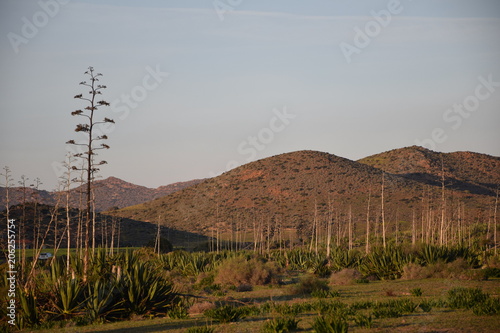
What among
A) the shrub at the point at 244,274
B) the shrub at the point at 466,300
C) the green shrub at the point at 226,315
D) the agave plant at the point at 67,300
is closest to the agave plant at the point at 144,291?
the agave plant at the point at 67,300

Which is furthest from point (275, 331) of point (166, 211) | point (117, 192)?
point (117, 192)

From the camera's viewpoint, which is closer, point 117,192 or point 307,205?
point 307,205

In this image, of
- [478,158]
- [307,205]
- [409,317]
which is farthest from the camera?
[478,158]

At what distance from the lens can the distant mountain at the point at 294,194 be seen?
76.7 m

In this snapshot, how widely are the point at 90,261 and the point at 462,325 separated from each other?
1162 cm

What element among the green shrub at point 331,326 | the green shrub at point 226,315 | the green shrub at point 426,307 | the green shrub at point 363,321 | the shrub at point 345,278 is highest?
the green shrub at point 331,326

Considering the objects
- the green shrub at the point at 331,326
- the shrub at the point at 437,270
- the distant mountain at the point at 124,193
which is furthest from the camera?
the distant mountain at the point at 124,193

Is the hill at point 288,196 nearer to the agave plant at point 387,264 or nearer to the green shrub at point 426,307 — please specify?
the agave plant at point 387,264

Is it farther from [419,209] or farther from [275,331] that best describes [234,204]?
[275,331]

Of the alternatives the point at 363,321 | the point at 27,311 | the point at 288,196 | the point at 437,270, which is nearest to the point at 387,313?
the point at 363,321

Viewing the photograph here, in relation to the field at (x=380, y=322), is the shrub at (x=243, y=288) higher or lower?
lower

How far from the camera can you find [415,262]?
2452 cm

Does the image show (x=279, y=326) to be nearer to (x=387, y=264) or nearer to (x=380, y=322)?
(x=380, y=322)

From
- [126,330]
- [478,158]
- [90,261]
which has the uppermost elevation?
[478,158]
